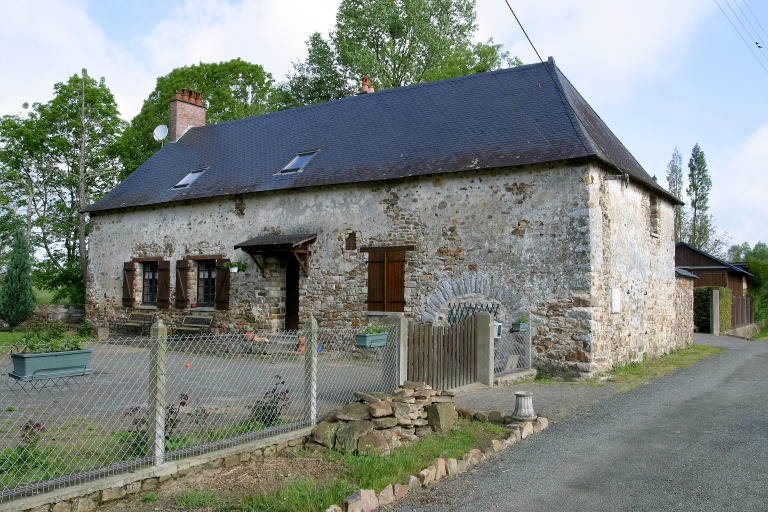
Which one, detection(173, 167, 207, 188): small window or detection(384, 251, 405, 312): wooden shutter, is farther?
detection(173, 167, 207, 188): small window

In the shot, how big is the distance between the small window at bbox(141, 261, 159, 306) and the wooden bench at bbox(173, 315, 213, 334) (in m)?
1.91

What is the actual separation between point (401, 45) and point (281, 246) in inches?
803

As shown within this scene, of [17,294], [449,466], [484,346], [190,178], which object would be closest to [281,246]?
[190,178]

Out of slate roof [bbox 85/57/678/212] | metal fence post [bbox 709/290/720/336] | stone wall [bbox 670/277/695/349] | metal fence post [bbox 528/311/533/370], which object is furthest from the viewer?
metal fence post [bbox 709/290/720/336]

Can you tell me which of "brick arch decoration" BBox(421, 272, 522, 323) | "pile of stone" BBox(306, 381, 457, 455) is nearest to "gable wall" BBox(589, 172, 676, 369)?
"brick arch decoration" BBox(421, 272, 522, 323)

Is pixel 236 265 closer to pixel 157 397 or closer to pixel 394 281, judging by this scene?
pixel 394 281

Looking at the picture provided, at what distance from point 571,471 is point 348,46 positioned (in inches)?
1166

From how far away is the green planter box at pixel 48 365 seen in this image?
5016mm

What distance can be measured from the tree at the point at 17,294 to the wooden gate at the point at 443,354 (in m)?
16.8

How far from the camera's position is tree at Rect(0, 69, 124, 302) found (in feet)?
89.7

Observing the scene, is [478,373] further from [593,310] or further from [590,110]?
[590,110]

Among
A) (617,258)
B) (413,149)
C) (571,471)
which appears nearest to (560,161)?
(617,258)

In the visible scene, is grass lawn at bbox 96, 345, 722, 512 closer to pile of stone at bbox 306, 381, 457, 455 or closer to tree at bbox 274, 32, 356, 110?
pile of stone at bbox 306, 381, 457, 455

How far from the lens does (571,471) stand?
5.82 meters
